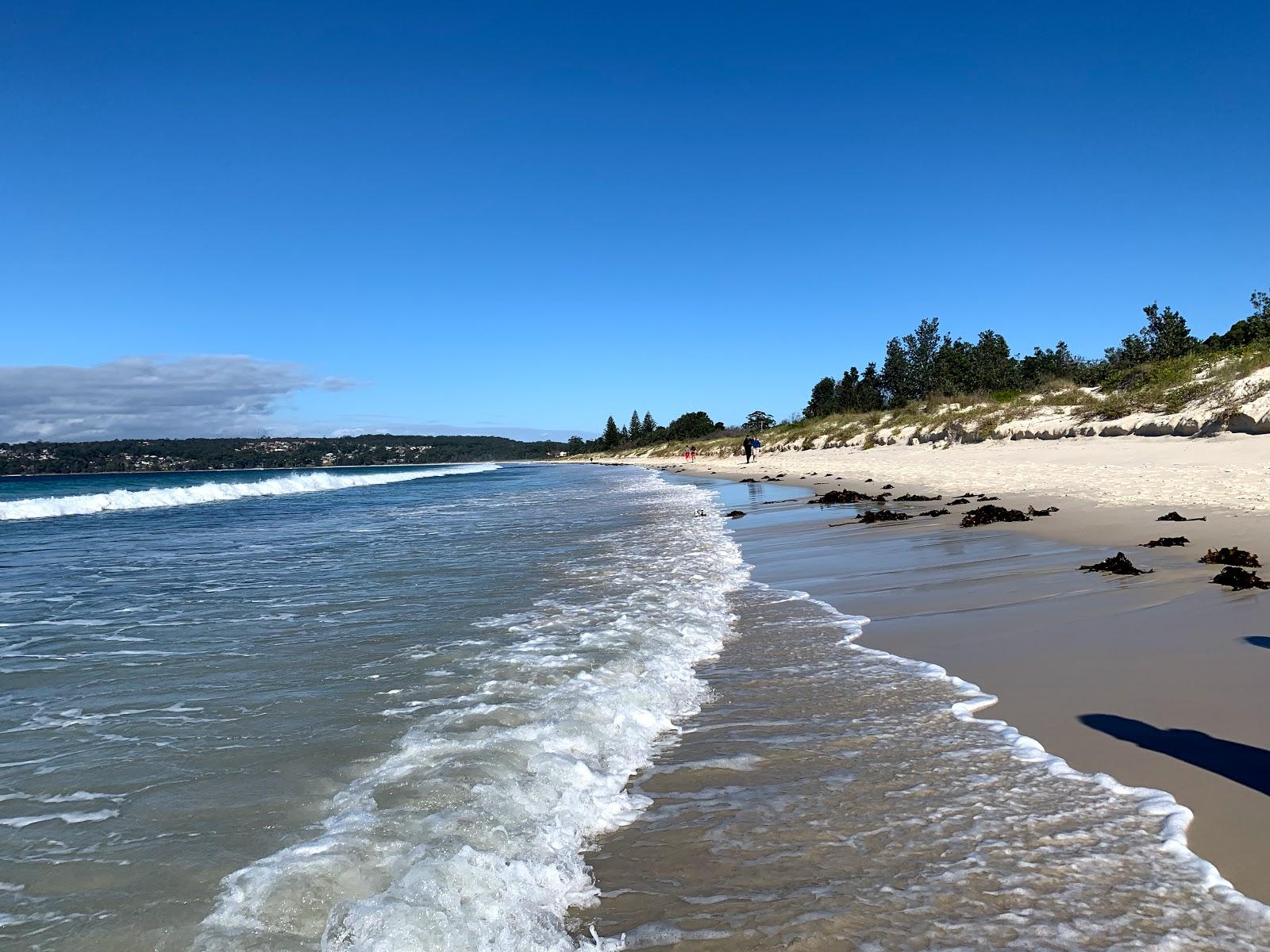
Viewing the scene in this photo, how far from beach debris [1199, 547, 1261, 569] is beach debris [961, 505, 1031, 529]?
155 inches

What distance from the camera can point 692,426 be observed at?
117 m

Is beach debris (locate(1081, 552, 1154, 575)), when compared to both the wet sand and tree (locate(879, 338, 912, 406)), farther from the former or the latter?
tree (locate(879, 338, 912, 406))

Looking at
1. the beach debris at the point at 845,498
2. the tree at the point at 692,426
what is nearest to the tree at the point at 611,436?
the tree at the point at 692,426

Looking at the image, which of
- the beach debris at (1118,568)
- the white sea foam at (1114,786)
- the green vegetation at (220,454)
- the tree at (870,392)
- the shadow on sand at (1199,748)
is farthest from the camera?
the green vegetation at (220,454)

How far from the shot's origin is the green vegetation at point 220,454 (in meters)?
102

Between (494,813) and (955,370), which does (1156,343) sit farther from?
(494,813)

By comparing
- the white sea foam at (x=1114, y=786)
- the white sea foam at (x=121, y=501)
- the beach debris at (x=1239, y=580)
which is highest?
the beach debris at (x=1239, y=580)

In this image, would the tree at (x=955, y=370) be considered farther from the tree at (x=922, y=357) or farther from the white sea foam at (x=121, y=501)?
the white sea foam at (x=121, y=501)

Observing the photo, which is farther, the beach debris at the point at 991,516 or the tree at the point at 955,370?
the tree at the point at 955,370

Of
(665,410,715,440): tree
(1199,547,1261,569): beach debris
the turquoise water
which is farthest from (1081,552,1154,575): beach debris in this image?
(665,410,715,440): tree

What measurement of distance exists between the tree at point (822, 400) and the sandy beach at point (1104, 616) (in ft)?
181

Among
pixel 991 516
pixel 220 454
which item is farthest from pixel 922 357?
pixel 220 454

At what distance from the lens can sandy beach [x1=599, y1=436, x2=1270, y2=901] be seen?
3.03 metres

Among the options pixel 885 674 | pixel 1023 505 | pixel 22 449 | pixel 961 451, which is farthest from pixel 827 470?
pixel 22 449
